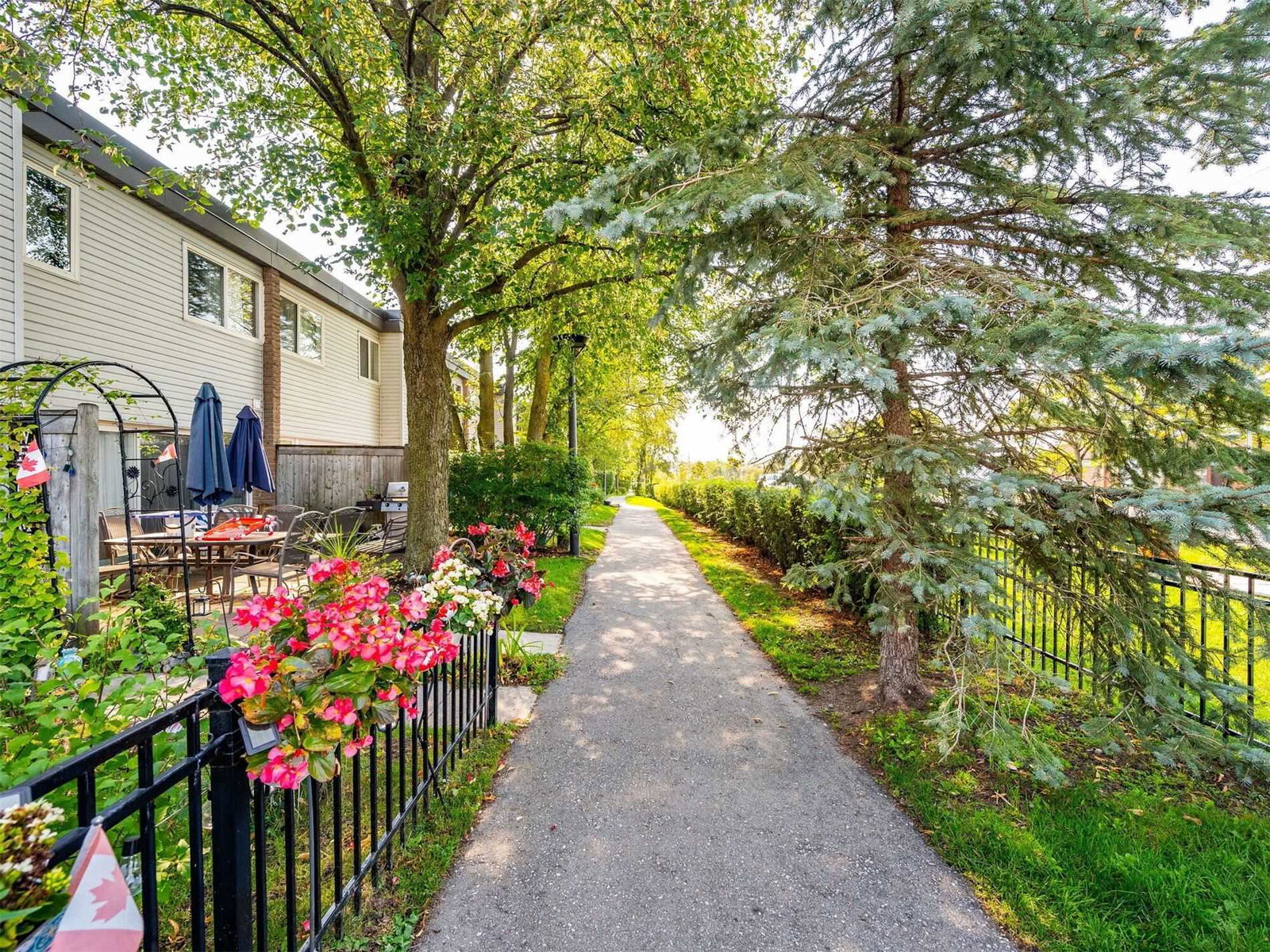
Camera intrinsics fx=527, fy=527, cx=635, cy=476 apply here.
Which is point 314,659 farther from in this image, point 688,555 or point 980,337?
point 688,555

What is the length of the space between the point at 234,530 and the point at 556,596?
384 centimetres

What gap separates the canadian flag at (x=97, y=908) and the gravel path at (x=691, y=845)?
154cm

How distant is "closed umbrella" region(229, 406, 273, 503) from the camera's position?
19.1ft

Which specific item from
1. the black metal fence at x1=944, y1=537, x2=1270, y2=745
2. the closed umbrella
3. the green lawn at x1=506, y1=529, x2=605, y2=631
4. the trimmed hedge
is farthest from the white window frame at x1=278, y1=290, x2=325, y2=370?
the black metal fence at x1=944, y1=537, x2=1270, y2=745

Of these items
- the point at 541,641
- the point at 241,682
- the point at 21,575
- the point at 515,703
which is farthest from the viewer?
the point at 541,641

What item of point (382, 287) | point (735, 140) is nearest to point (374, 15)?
point (382, 287)

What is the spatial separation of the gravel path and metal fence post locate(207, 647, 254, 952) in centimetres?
83

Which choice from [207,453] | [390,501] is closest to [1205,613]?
[207,453]

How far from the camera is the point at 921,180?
4219mm

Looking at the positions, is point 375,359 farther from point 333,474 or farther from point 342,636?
point 342,636

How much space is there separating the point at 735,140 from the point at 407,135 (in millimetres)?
2958

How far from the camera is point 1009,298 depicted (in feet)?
9.69

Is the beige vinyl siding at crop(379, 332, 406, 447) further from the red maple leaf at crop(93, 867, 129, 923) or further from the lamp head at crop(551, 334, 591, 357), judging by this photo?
the red maple leaf at crop(93, 867, 129, 923)

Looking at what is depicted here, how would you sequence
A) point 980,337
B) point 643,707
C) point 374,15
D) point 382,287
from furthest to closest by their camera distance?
point 382,287 < point 374,15 < point 643,707 < point 980,337
